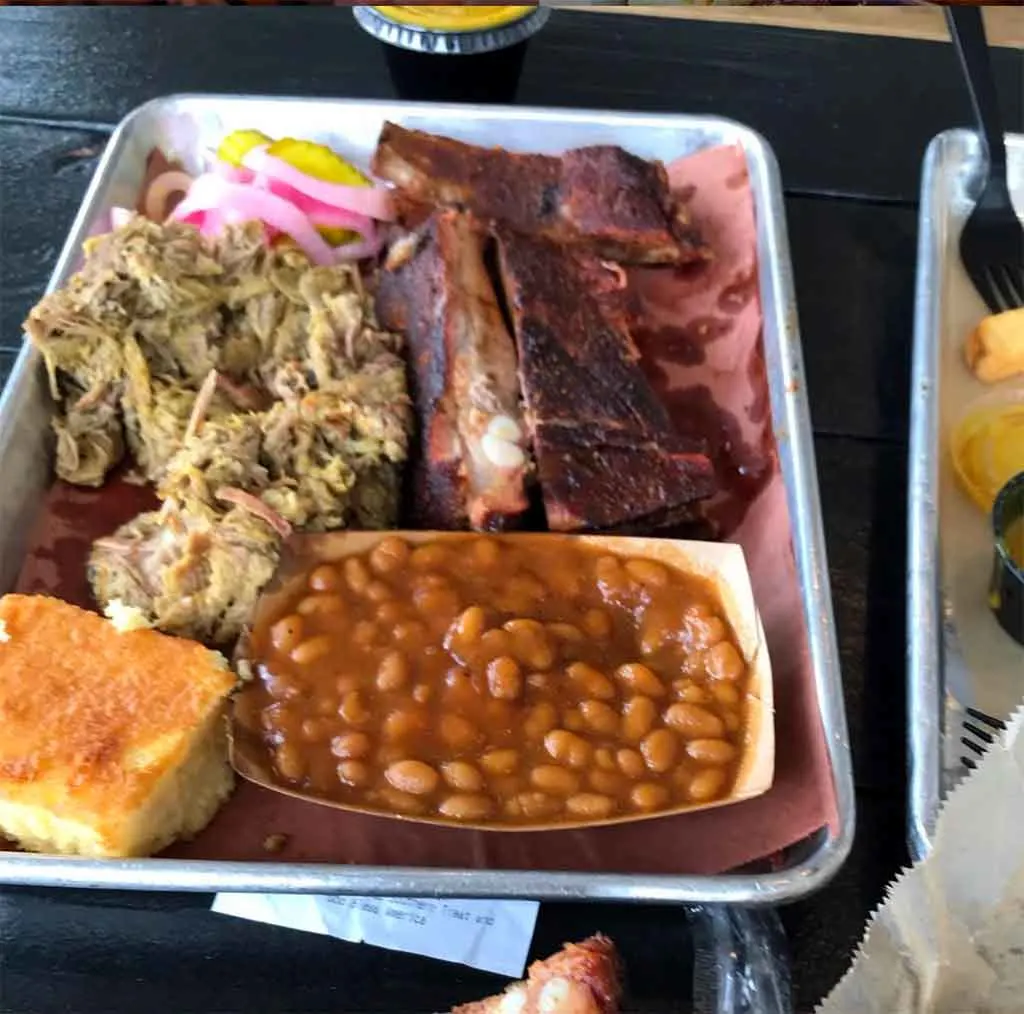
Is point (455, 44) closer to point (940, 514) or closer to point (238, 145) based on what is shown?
point (238, 145)

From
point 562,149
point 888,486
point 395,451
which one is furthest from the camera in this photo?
point 562,149

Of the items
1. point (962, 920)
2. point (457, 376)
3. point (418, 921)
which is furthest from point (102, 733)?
point (962, 920)

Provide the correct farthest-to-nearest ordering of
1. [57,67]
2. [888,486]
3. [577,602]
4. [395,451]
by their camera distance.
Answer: [57,67] → [888,486] → [395,451] → [577,602]

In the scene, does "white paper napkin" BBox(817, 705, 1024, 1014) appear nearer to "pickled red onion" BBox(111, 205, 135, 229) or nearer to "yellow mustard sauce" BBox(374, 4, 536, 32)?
"pickled red onion" BBox(111, 205, 135, 229)

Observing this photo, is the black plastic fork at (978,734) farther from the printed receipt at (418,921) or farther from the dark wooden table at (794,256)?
the printed receipt at (418,921)

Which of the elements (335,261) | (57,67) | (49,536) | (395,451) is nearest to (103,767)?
(49,536)

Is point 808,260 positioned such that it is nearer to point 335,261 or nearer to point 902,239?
point 902,239

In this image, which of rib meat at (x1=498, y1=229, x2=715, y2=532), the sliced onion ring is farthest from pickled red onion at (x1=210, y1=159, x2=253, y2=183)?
rib meat at (x1=498, y1=229, x2=715, y2=532)
